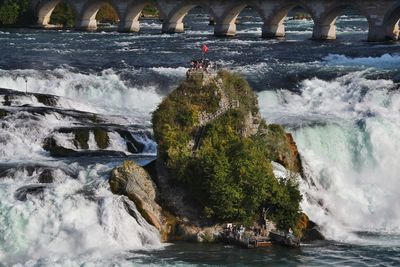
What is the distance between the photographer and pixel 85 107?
144 feet

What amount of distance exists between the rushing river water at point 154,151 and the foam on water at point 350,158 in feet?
0.19

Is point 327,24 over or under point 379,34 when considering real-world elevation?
over

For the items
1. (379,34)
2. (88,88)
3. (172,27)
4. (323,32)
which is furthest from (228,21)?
(88,88)

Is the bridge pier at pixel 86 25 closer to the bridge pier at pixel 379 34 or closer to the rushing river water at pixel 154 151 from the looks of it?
the bridge pier at pixel 379 34

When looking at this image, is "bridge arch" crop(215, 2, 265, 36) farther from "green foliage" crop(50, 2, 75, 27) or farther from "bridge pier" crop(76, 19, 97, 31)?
"green foliage" crop(50, 2, 75, 27)

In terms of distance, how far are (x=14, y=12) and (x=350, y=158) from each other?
3159 inches

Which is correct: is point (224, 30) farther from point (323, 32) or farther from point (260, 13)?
point (323, 32)

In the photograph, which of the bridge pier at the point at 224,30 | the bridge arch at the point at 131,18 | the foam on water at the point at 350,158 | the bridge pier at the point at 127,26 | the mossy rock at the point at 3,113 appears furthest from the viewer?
the bridge arch at the point at 131,18

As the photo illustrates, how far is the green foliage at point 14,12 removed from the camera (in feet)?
356

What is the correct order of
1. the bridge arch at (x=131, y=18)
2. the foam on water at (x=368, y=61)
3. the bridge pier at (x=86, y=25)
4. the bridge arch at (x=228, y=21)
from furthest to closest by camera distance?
the bridge pier at (x=86, y=25)
the bridge arch at (x=131, y=18)
the bridge arch at (x=228, y=21)
the foam on water at (x=368, y=61)

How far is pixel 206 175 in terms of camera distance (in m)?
28.7

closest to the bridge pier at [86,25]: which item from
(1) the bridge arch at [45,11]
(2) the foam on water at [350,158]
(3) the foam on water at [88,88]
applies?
(1) the bridge arch at [45,11]

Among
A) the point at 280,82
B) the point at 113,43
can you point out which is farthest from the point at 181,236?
the point at 113,43

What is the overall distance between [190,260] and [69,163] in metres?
8.79
